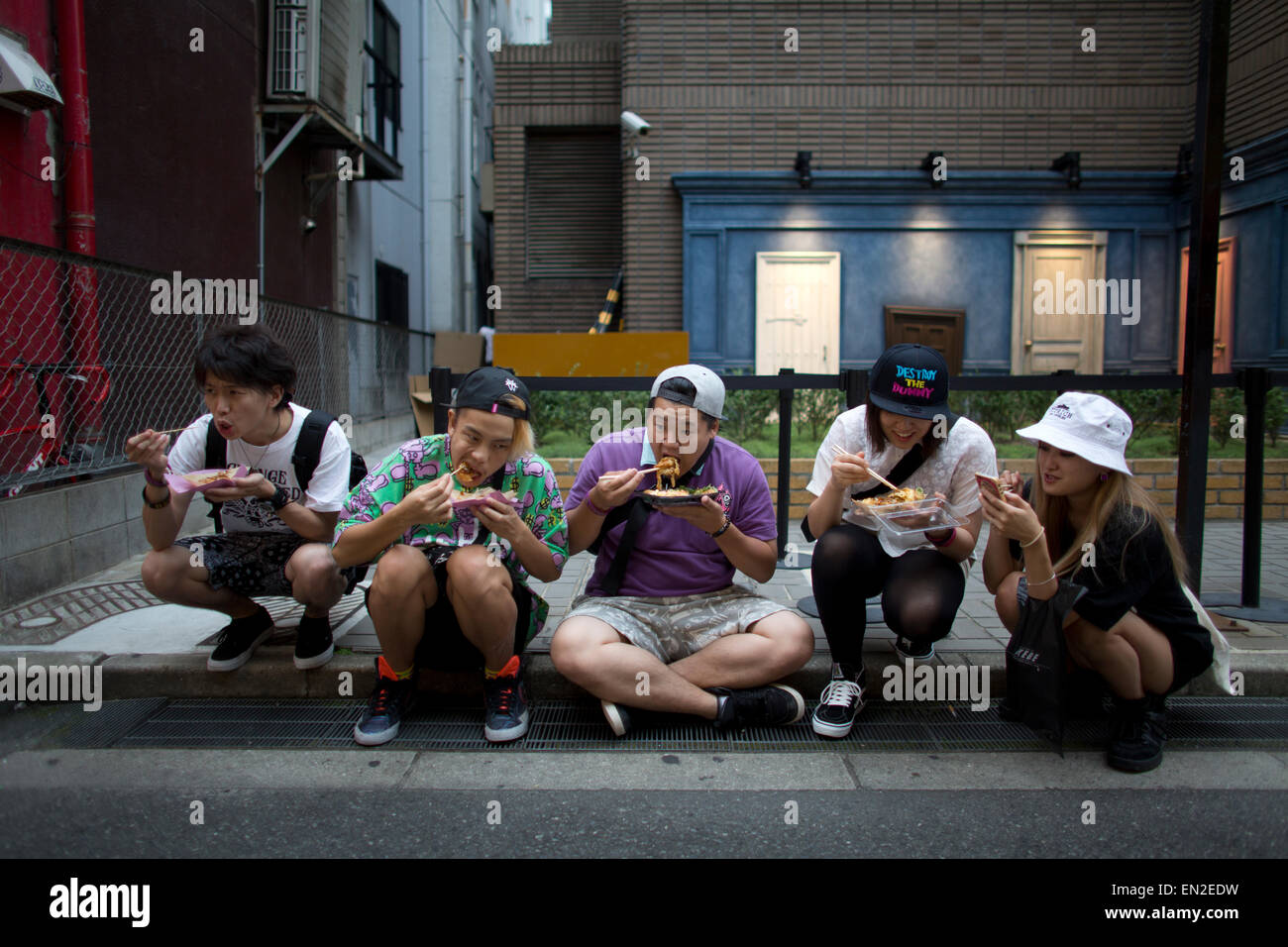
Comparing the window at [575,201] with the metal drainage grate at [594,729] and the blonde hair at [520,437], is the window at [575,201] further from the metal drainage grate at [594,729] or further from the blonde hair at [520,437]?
the metal drainage grate at [594,729]

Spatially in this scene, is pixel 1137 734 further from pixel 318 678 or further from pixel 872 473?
pixel 318 678

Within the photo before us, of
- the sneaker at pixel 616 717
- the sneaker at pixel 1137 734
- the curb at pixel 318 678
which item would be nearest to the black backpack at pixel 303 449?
the curb at pixel 318 678

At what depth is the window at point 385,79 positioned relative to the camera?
48.9 feet

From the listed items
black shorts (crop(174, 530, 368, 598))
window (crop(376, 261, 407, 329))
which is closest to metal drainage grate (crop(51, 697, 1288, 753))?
black shorts (crop(174, 530, 368, 598))

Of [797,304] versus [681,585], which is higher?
[797,304]

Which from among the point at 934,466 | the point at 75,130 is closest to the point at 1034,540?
the point at 934,466

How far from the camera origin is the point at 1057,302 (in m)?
12.8

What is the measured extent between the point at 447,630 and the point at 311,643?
0.71m

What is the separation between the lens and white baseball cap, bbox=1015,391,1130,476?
10.4ft

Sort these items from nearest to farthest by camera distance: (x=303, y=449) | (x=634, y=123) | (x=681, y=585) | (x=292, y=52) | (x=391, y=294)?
1. (x=303, y=449)
2. (x=681, y=585)
3. (x=292, y=52)
4. (x=634, y=123)
5. (x=391, y=294)

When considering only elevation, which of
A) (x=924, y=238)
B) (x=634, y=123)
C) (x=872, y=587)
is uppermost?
(x=634, y=123)

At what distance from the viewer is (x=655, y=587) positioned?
12.4 feet

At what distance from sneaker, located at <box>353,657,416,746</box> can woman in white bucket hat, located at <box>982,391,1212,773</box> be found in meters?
2.34
